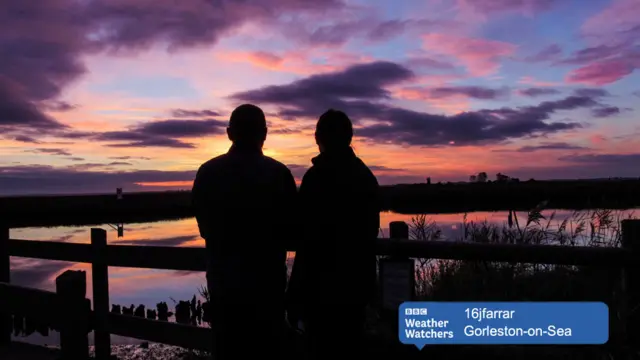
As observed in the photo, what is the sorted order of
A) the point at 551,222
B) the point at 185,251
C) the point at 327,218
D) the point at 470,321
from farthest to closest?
the point at 551,222, the point at 185,251, the point at 470,321, the point at 327,218

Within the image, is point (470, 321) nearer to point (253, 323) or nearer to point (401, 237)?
point (401, 237)

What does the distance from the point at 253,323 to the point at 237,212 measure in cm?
71

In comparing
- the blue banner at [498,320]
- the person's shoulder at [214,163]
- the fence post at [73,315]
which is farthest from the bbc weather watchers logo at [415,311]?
the fence post at [73,315]

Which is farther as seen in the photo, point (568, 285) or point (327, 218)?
point (568, 285)

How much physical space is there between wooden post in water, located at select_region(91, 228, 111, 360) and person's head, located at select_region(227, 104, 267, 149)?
3332 mm

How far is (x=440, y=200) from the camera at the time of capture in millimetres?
58969

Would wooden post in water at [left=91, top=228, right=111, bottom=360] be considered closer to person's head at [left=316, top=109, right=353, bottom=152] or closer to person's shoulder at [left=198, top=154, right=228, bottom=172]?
person's shoulder at [left=198, top=154, right=228, bottom=172]

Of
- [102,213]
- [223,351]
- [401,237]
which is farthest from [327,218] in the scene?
[102,213]

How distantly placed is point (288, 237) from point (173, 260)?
2342 mm

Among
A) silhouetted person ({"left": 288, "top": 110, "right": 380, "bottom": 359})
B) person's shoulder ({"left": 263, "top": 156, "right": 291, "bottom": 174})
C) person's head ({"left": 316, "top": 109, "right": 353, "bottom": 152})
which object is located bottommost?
silhouetted person ({"left": 288, "top": 110, "right": 380, "bottom": 359})

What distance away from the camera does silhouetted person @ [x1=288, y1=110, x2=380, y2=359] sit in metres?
3.25

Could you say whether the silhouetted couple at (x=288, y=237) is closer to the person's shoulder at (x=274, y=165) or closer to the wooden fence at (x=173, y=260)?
the person's shoulder at (x=274, y=165)

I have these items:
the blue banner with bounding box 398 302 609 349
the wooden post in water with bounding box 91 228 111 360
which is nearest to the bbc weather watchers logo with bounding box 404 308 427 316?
the blue banner with bounding box 398 302 609 349

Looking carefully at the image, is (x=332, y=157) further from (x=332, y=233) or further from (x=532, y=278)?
(x=532, y=278)
